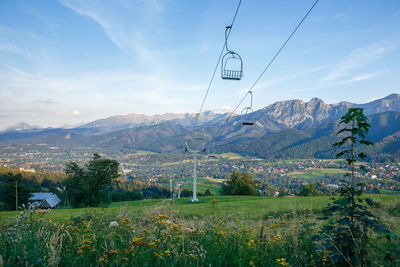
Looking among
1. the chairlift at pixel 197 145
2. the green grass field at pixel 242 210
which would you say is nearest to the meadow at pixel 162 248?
the green grass field at pixel 242 210

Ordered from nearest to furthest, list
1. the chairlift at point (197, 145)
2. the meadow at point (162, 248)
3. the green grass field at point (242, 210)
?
the meadow at point (162, 248), the green grass field at point (242, 210), the chairlift at point (197, 145)

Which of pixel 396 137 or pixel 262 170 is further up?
pixel 396 137

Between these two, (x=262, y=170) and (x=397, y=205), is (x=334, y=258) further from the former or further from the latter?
(x=262, y=170)

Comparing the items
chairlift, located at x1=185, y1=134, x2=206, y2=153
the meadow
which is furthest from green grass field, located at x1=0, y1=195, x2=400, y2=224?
chairlift, located at x1=185, y1=134, x2=206, y2=153

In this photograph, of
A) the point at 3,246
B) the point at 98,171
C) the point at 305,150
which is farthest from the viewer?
the point at 305,150

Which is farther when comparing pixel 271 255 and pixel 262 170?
pixel 262 170

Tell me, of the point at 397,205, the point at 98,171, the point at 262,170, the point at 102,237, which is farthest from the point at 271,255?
the point at 262,170

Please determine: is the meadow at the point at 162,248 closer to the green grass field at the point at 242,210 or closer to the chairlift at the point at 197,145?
the green grass field at the point at 242,210

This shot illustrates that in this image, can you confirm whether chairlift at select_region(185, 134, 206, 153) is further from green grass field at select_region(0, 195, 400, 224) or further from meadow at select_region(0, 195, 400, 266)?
meadow at select_region(0, 195, 400, 266)

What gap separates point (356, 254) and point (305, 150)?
703 ft

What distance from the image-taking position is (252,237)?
13.3 feet

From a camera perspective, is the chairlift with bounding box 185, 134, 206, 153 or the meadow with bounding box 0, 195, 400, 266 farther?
the chairlift with bounding box 185, 134, 206, 153

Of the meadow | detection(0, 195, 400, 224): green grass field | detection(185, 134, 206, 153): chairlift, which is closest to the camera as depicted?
the meadow

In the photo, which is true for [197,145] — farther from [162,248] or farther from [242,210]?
[162,248]
